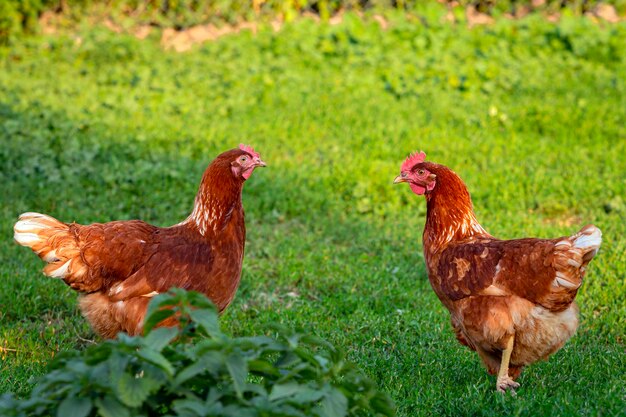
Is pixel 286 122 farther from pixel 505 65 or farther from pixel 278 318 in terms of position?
pixel 278 318

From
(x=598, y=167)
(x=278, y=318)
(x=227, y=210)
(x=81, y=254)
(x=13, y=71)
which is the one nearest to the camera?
(x=81, y=254)

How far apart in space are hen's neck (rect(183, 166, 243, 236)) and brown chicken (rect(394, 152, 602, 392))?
116cm

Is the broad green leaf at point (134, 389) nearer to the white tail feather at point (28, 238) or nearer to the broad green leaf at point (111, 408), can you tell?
the broad green leaf at point (111, 408)

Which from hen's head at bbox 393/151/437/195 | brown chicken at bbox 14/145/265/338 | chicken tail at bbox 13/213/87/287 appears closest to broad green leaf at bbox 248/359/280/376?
brown chicken at bbox 14/145/265/338

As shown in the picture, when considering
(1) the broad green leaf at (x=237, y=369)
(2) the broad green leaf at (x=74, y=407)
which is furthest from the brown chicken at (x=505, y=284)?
(2) the broad green leaf at (x=74, y=407)

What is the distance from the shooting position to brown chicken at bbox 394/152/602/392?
420 cm

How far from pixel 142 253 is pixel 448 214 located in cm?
171

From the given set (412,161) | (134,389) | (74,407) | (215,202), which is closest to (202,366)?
(134,389)

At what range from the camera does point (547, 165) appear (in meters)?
8.16

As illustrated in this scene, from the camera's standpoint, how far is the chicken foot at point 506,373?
4387 millimetres

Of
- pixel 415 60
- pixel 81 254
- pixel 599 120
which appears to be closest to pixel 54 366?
pixel 81 254

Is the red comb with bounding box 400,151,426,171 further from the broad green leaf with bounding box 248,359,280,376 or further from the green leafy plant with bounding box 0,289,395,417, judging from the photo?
the broad green leaf with bounding box 248,359,280,376

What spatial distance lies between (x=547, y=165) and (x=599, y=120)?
1311 mm

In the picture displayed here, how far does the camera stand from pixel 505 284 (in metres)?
4.39
